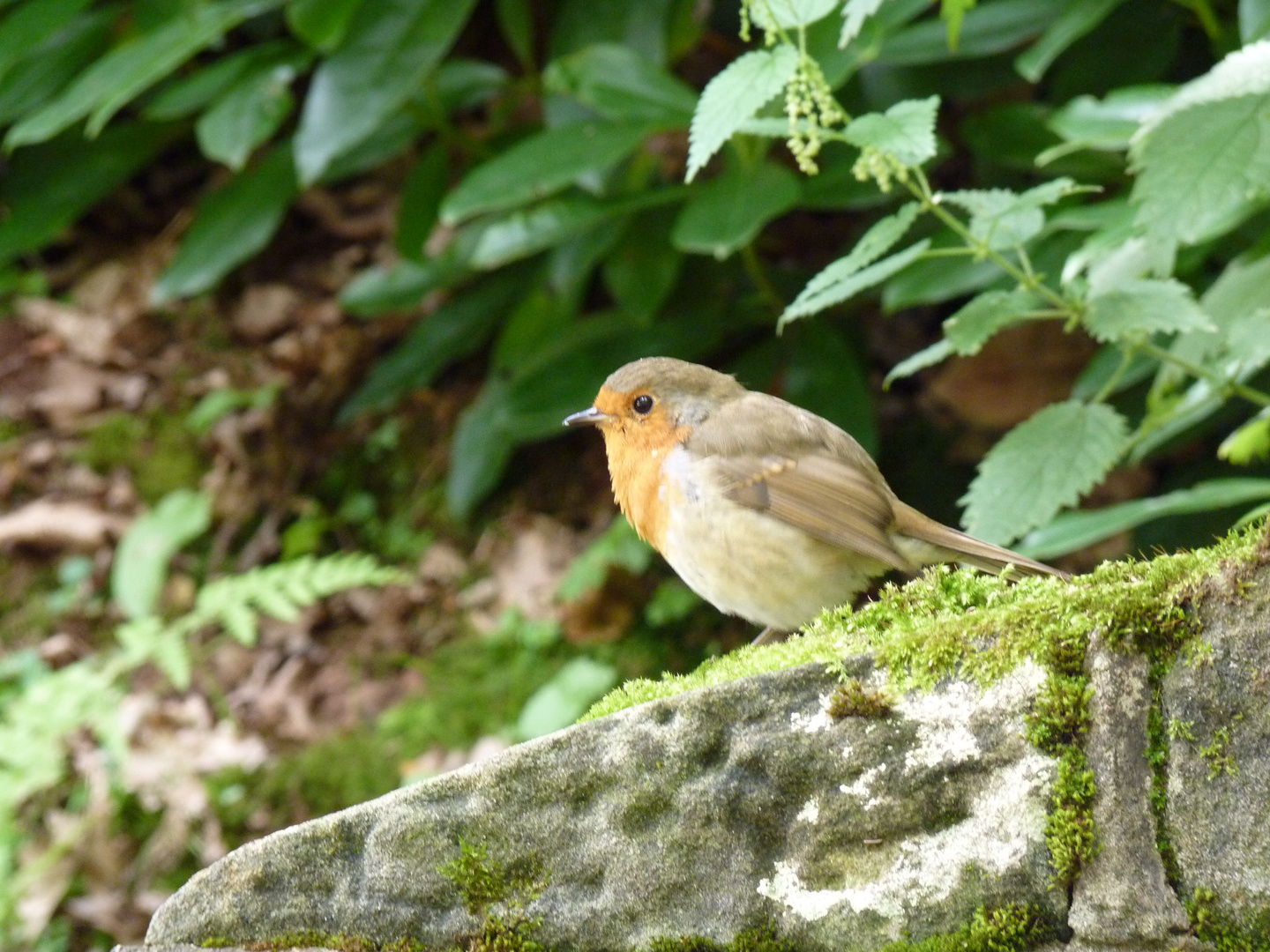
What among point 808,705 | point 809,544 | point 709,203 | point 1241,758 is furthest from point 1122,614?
point 709,203

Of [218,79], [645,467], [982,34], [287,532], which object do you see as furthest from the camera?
[287,532]

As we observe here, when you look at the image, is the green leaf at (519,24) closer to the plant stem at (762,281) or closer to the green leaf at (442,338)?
the green leaf at (442,338)

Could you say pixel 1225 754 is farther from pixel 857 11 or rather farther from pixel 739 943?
pixel 857 11

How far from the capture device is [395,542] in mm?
5695

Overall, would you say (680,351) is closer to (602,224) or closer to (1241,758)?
(602,224)

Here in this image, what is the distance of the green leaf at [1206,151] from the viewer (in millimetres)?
1985

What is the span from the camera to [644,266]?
4531 millimetres

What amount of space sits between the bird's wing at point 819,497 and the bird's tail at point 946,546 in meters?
0.04

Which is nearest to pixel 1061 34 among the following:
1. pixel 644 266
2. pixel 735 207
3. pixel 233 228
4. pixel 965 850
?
pixel 735 207

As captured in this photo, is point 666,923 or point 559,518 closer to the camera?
point 666,923

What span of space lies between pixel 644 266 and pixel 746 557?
189cm

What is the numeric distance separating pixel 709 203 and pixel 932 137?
1.79 m

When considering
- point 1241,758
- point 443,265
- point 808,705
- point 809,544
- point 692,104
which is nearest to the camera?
point 1241,758

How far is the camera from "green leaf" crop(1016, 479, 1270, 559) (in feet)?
9.31
